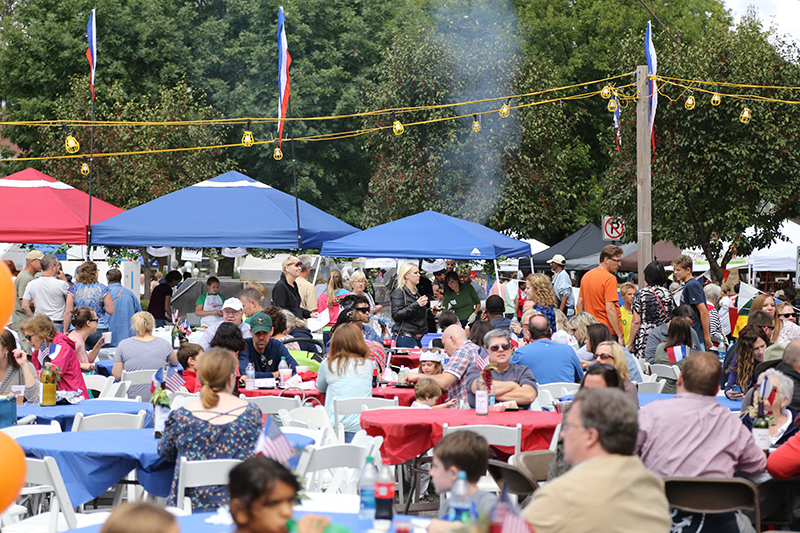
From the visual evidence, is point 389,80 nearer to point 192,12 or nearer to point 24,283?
point 192,12

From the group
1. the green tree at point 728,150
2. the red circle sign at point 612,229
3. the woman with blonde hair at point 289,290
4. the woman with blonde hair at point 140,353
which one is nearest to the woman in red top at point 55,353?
the woman with blonde hair at point 140,353

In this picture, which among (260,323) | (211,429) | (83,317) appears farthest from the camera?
(83,317)

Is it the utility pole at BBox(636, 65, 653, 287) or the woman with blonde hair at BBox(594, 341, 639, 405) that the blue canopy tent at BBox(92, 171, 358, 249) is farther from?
the woman with blonde hair at BBox(594, 341, 639, 405)

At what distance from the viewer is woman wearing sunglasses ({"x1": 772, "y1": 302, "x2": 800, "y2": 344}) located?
999 centimetres

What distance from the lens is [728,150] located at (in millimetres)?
20828

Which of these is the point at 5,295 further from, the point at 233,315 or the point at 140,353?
the point at 233,315

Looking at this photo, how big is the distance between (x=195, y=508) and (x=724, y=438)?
2707mm

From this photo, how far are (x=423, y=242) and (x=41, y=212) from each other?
5523 mm

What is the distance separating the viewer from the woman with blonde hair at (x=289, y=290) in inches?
469

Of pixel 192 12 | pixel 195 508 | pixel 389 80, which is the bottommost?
pixel 195 508

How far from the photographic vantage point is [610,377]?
5.33 meters

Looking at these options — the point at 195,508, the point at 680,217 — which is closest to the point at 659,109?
the point at 680,217

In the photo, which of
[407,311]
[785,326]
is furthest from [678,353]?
[407,311]

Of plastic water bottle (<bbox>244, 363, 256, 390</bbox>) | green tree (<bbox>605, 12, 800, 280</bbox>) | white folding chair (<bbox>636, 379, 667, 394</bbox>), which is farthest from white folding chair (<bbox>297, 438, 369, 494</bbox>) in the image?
green tree (<bbox>605, 12, 800, 280</bbox>)
